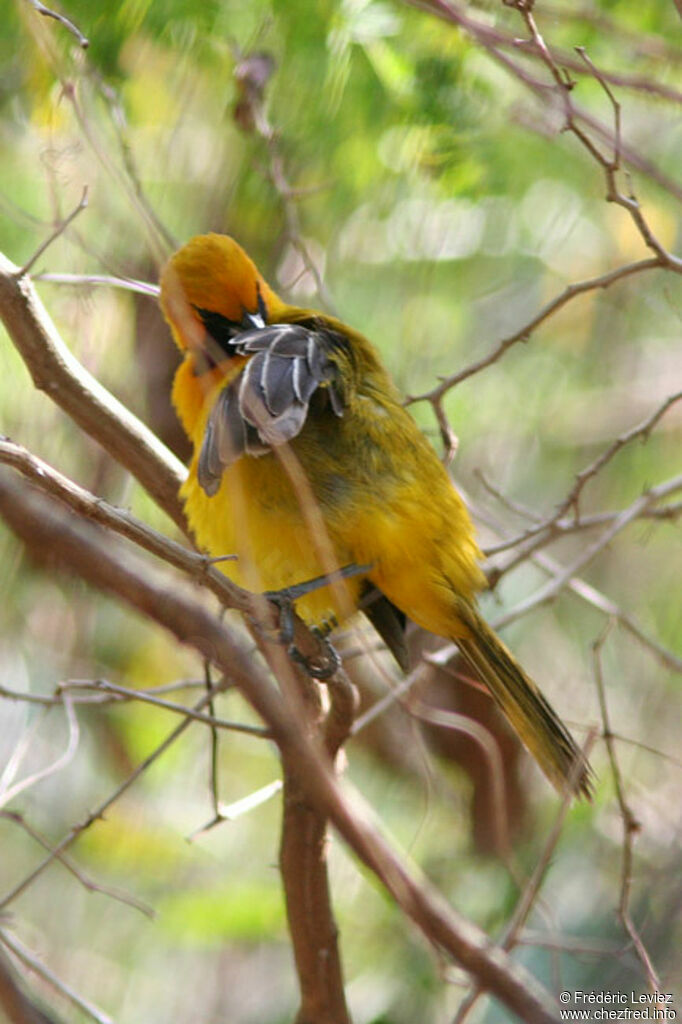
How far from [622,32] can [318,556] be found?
1879 mm

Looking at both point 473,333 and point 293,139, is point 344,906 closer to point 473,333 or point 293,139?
point 473,333

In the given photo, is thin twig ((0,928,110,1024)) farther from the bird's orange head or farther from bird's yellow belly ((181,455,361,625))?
the bird's orange head

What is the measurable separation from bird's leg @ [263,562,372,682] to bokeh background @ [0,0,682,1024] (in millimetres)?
704

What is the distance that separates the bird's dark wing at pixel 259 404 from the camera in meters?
2.45

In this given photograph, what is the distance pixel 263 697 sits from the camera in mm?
1523

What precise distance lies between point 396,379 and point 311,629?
1918 mm

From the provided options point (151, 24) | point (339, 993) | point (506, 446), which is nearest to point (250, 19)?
point (151, 24)

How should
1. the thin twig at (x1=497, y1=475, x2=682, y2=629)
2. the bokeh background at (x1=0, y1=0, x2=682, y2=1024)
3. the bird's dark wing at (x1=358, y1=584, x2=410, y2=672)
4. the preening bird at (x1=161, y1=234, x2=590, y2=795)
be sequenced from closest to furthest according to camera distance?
the preening bird at (x1=161, y1=234, x2=590, y2=795) < the thin twig at (x1=497, y1=475, x2=682, y2=629) < the bird's dark wing at (x1=358, y1=584, x2=410, y2=672) < the bokeh background at (x1=0, y1=0, x2=682, y2=1024)

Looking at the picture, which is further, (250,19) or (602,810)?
(602,810)

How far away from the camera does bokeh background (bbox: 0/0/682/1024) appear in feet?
11.9

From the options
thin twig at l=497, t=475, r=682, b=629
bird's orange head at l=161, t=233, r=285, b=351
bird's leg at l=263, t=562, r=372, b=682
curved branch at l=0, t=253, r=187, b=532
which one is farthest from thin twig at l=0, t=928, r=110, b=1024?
bird's orange head at l=161, t=233, r=285, b=351

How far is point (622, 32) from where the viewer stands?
143 inches

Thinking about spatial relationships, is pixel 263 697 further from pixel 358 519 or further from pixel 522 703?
pixel 522 703

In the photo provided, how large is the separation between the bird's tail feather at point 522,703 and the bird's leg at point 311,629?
303mm
